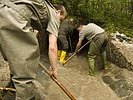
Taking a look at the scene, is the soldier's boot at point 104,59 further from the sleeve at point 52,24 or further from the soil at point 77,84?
the sleeve at point 52,24

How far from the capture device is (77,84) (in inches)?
346

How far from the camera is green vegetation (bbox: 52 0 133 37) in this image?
11781 millimetres

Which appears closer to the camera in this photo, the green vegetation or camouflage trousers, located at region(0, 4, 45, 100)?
camouflage trousers, located at region(0, 4, 45, 100)

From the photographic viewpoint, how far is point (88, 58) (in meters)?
10.3

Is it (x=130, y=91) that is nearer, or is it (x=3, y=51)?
(x=3, y=51)

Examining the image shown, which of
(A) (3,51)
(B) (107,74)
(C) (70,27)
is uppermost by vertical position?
(A) (3,51)

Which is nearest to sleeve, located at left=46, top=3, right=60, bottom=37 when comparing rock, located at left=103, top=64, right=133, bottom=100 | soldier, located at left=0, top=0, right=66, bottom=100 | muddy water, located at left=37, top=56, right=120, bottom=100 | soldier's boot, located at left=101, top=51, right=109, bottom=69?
soldier, located at left=0, top=0, right=66, bottom=100

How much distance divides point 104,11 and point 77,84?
4.00 meters

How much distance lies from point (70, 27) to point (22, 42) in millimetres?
5785

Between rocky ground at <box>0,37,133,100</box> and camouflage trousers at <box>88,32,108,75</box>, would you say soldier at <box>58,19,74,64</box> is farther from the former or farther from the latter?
camouflage trousers at <box>88,32,108,75</box>

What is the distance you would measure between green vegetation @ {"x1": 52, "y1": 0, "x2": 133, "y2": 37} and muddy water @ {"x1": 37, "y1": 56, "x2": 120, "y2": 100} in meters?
1.88

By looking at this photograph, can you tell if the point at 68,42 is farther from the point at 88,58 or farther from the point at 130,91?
the point at 130,91

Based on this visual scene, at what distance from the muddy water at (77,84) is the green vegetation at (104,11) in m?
1.88

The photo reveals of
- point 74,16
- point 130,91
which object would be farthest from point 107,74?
point 74,16
